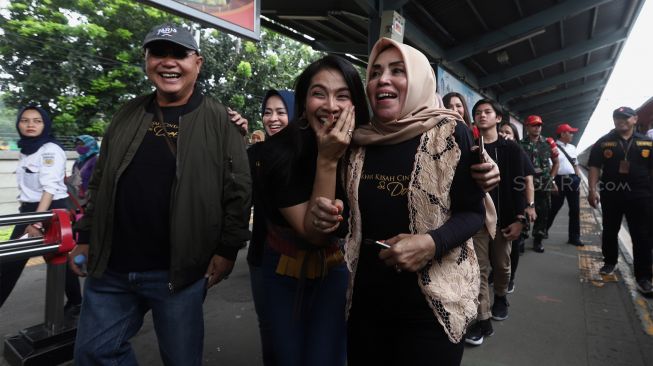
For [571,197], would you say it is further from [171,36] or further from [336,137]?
[171,36]

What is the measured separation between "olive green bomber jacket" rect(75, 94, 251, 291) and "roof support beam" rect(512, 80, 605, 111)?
60.7ft

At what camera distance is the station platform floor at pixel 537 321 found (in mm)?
2910

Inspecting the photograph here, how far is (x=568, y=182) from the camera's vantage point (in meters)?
6.18

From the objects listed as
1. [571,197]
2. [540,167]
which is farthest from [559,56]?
[540,167]

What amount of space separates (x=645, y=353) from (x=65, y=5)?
15877 mm

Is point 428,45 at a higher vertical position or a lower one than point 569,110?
lower

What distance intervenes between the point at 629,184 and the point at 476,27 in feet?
16.0

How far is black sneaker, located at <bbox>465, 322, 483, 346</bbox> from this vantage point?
3.07 m

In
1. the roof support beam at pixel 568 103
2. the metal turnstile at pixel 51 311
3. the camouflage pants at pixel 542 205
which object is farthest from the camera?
the roof support beam at pixel 568 103

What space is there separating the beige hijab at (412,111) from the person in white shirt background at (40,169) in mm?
3251

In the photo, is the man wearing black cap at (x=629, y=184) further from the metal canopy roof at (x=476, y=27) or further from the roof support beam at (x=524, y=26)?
the roof support beam at (x=524, y=26)

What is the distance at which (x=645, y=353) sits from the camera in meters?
2.95

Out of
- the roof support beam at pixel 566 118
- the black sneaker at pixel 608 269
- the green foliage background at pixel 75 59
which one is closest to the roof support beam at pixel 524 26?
the black sneaker at pixel 608 269

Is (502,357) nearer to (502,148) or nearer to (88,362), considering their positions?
(502,148)
